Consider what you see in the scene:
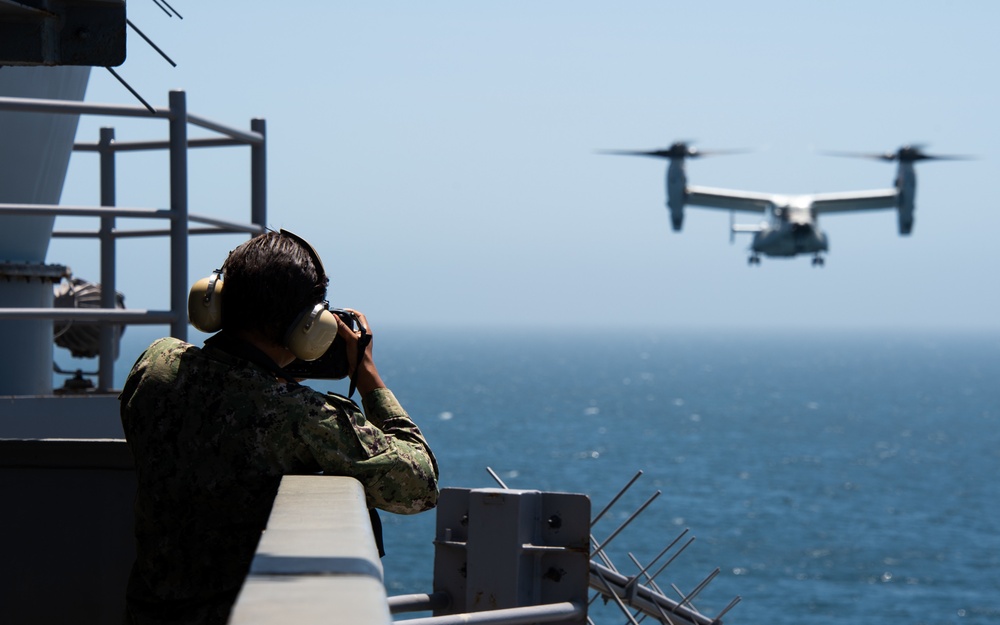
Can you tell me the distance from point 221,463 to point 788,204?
63.2m

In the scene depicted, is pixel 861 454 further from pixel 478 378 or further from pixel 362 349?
pixel 362 349

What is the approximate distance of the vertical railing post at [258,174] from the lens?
6855mm

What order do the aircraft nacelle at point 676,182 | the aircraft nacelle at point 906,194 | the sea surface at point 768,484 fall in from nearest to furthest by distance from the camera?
the sea surface at point 768,484 < the aircraft nacelle at point 906,194 < the aircraft nacelle at point 676,182

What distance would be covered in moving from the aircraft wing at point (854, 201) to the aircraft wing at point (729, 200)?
3.12 m

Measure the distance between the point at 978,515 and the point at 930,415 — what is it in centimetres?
6333

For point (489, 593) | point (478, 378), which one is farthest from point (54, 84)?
point (478, 378)

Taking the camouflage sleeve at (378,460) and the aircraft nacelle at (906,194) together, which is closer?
the camouflage sleeve at (378,460)

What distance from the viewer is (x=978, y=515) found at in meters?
78.7

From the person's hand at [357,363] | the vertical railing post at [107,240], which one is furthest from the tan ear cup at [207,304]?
the vertical railing post at [107,240]

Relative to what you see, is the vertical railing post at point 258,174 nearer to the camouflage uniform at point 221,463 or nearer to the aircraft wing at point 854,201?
the camouflage uniform at point 221,463

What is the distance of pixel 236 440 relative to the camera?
3055mm

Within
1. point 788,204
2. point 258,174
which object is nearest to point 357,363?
point 258,174

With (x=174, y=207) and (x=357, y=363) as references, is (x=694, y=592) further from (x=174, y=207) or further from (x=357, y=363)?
(x=357, y=363)

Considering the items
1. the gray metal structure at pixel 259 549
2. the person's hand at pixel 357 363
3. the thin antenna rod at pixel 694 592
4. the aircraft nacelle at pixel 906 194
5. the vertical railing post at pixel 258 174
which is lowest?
the thin antenna rod at pixel 694 592
